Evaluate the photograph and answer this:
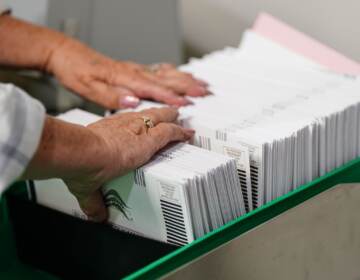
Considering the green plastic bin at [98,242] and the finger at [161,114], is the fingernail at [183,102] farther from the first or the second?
the green plastic bin at [98,242]

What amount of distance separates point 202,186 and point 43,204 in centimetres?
30

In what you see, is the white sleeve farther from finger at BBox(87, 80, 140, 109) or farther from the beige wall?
the beige wall

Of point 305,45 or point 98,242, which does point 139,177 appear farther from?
point 305,45

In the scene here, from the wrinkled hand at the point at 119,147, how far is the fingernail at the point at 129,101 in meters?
0.15

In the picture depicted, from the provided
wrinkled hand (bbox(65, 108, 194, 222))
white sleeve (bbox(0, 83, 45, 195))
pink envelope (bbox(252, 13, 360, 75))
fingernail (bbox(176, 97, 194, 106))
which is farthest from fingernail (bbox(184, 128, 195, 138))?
pink envelope (bbox(252, 13, 360, 75))

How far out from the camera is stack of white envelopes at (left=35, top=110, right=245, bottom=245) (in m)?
0.81

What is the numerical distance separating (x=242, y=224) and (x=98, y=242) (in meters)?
0.22

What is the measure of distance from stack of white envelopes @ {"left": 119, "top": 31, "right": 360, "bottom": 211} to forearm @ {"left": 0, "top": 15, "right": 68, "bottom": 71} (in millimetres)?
257

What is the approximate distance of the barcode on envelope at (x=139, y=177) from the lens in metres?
0.83

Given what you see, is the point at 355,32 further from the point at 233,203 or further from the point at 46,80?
the point at 46,80

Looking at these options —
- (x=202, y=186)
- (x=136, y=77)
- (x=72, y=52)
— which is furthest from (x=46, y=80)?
(x=202, y=186)

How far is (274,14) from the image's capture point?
1.41 meters

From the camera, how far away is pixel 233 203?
862 millimetres

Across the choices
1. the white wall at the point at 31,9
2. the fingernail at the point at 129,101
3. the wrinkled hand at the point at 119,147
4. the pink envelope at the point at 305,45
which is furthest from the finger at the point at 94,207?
the white wall at the point at 31,9
